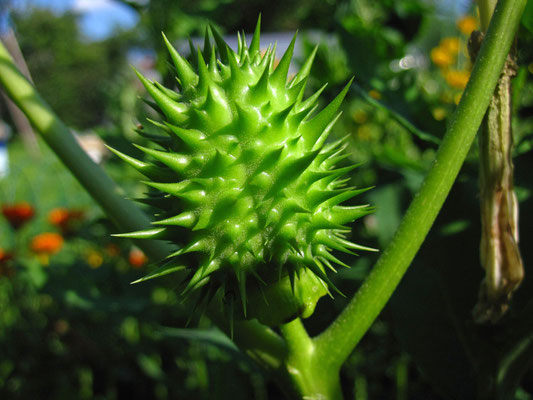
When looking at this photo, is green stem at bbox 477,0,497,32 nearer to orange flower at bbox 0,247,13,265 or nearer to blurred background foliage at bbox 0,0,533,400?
blurred background foliage at bbox 0,0,533,400

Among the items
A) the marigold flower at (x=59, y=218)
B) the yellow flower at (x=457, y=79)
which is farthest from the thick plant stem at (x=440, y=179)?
the yellow flower at (x=457, y=79)

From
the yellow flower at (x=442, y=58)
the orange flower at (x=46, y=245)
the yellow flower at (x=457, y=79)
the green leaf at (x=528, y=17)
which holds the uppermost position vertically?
the yellow flower at (x=442, y=58)

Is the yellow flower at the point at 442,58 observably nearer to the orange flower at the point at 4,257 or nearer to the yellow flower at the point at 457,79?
the yellow flower at the point at 457,79

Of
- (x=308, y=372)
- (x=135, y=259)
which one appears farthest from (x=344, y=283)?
(x=135, y=259)

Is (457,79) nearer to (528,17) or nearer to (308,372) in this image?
(528,17)

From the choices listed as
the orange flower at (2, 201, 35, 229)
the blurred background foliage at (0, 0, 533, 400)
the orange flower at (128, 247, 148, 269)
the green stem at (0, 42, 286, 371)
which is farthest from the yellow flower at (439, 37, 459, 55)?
the green stem at (0, 42, 286, 371)

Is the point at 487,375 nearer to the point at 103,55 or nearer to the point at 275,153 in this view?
the point at 275,153

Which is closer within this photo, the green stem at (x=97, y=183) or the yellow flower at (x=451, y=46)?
the green stem at (x=97, y=183)

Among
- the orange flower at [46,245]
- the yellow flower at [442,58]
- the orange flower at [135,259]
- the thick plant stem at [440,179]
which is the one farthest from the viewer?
the yellow flower at [442,58]
